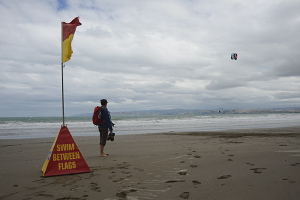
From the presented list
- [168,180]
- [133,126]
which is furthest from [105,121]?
[133,126]

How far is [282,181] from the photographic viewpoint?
378cm

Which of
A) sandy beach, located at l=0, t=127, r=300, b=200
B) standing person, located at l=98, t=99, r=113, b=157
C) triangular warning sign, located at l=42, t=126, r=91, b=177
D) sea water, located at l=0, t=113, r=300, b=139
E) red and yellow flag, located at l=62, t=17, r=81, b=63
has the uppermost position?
red and yellow flag, located at l=62, t=17, r=81, b=63

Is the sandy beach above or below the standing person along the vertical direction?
below

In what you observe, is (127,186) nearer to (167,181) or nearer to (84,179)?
(167,181)

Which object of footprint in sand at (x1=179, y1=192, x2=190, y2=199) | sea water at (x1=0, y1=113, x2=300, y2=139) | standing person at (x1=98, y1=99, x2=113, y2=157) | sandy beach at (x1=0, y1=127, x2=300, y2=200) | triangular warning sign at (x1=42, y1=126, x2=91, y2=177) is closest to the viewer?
footprint in sand at (x1=179, y1=192, x2=190, y2=199)

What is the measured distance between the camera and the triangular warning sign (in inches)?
184

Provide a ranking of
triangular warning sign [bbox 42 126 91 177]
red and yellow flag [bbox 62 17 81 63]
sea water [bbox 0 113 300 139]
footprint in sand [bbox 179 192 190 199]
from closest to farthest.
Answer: footprint in sand [bbox 179 192 190 199]
triangular warning sign [bbox 42 126 91 177]
red and yellow flag [bbox 62 17 81 63]
sea water [bbox 0 113 300 139]

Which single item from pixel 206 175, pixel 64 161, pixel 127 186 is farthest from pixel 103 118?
pixel 206 175

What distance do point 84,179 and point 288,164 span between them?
15.4 feet

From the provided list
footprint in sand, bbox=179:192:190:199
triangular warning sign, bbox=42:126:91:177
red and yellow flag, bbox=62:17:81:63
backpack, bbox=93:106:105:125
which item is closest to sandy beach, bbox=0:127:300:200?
footprint in sand, bbox=179:192:190:199

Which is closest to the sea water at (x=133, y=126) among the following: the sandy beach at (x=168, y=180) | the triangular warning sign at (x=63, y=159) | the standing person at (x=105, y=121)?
the standing person at (x=105, y=121)

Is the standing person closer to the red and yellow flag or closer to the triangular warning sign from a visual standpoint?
the triangular warning sign

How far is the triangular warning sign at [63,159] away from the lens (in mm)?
4680

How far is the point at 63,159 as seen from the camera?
4855mm
